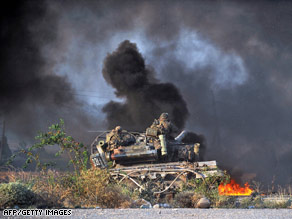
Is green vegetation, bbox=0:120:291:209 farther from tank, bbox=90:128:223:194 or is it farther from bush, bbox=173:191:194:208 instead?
tank, bbox=90:128:223:194

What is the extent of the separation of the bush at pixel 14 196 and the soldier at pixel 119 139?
942 cm

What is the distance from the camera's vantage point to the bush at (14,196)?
7176 millimetres

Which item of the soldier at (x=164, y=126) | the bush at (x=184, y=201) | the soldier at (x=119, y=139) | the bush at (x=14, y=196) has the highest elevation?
the soldier at (x=164, y=126)

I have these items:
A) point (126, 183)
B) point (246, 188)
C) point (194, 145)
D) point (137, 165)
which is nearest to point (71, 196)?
point (126, 183)

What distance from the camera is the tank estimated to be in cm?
1473

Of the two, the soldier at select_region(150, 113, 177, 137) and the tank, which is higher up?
the soldier at select_region(150, 113, 177, 137)

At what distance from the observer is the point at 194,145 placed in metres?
16.5

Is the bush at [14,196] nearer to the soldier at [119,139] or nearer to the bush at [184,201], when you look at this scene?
the bush at [184,201]

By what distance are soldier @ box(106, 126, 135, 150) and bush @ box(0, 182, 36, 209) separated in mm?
9425

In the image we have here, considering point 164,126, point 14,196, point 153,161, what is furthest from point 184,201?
point 164,126

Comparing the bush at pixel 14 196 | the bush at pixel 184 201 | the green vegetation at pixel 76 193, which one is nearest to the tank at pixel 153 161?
the green vegetation at pixel 76 193

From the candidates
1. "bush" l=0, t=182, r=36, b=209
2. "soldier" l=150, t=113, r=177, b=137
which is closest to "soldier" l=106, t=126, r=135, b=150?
"soldier" l=150, t=113, r=177, b=137

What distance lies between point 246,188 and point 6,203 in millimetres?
13105

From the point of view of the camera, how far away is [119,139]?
1717 centimetres
